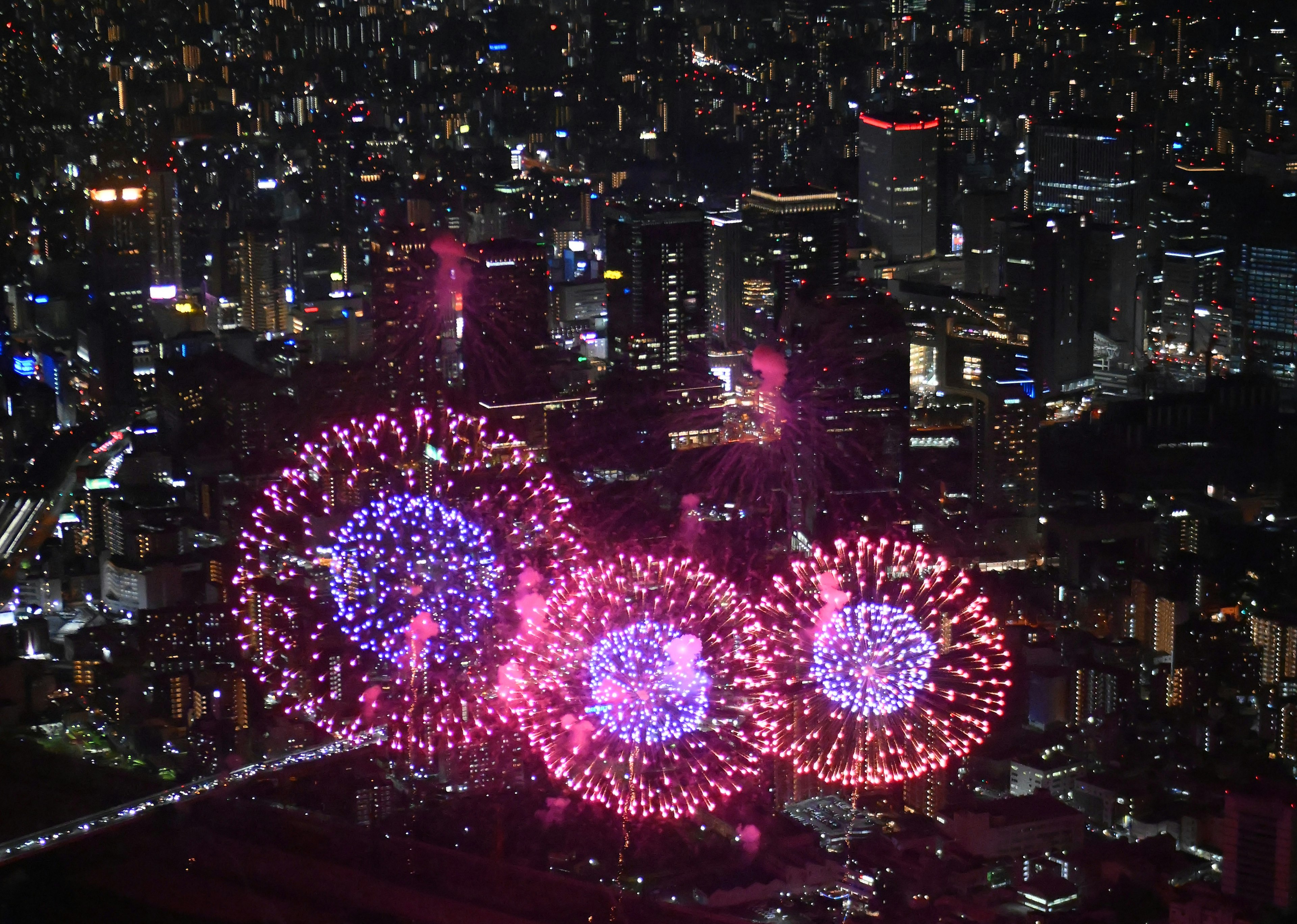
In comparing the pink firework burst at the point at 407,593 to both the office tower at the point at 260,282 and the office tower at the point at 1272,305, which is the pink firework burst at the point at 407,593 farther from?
the office tower at the point at 1272,305

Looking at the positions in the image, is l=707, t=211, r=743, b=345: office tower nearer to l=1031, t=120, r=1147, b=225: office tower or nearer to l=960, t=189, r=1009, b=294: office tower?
l=960, t=189, r=1009, b=294: office tower

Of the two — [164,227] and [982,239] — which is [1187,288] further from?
[164,227]

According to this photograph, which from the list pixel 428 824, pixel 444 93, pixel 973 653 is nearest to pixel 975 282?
pixel 444 93

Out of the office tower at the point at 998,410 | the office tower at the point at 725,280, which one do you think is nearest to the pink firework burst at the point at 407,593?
the office tower at the point at 998,410

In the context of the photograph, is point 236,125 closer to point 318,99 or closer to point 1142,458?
point 318,99

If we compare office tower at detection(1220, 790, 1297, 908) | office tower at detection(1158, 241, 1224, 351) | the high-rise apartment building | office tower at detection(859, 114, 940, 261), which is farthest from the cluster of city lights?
office tower at detection(859, 114, 940, 261)
